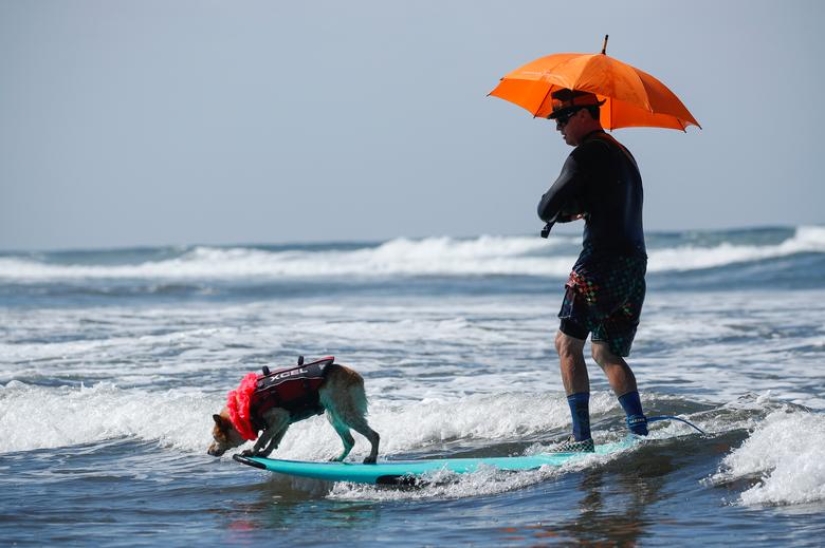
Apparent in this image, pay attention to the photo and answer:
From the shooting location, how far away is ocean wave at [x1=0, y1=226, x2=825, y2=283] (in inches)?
1372

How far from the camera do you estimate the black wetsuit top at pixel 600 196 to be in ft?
17.1

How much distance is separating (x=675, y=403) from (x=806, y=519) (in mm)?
2664

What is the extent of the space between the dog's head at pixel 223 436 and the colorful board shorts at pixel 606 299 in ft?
5.95

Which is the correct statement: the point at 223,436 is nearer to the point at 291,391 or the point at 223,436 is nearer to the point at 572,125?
the point at 291,391

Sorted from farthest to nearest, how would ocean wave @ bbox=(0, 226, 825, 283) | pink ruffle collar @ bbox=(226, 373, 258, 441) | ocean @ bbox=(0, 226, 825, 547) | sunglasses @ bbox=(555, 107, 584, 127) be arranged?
ocean wave @ bbox=(0, 226, 825, 283)
sunglasses @ bbox=(555, 107, 584, 127)
pink ruffle collar @ bbox=(226, 373, 258, 441)
ocean @ bbox=(0, 226, 825, 547)

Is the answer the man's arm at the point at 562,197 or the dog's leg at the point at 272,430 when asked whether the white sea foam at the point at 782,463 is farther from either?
the dog's leg at the point at 272,430

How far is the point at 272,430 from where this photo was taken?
5.39 metres

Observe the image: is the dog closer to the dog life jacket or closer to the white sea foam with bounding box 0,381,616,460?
the dog life jacket

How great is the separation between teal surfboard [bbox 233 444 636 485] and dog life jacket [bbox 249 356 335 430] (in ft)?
0.90

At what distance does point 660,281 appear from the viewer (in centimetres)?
2644

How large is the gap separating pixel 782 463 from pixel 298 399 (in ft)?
7.80

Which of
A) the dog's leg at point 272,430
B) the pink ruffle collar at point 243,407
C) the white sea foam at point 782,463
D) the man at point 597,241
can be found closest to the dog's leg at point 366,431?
the dog's leg at point 272,430

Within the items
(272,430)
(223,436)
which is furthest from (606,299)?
(223,436)

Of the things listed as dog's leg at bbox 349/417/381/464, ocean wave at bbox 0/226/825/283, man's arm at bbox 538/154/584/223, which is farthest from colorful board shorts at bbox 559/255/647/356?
ocean wave at bbox 0/226/825/283
